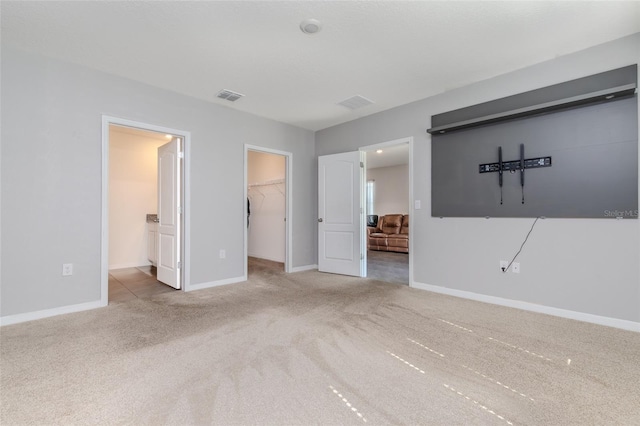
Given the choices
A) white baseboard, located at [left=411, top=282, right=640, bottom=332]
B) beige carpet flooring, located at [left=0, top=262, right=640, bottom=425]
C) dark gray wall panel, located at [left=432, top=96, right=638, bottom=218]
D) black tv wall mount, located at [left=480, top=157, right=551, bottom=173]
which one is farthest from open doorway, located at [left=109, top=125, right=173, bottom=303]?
black tv wall mount, located at [left=480, top=157, right=551, bottom=173]

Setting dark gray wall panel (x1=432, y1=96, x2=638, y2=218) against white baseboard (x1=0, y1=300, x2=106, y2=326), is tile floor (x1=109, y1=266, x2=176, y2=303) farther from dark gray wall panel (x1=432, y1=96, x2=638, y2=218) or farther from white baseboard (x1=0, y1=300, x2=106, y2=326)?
dark gray wall panel (x1=432, y1=96, x2=638, y2=218)

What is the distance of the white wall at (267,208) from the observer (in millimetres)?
5895

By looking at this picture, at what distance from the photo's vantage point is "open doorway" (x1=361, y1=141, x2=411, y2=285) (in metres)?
5.14

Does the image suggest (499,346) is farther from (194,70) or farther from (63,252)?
(63,252)

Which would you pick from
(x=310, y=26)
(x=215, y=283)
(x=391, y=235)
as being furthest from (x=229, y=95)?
(x=391, y=235)

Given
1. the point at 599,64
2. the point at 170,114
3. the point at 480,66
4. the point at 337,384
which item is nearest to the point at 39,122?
the point at 170,114

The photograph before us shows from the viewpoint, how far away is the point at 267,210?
20.5 ft

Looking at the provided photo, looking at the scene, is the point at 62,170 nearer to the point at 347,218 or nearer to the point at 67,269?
the point at 67,269

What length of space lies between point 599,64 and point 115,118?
4.84 m

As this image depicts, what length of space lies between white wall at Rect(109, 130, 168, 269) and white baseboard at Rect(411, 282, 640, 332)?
5061 millimetres

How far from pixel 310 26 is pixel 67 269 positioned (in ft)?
10.7

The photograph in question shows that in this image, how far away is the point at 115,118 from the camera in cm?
314

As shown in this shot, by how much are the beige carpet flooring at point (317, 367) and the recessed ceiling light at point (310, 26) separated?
2497 mm

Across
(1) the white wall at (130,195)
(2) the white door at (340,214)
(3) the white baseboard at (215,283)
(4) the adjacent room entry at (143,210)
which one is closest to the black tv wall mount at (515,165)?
(2) the white door at (340,214)
